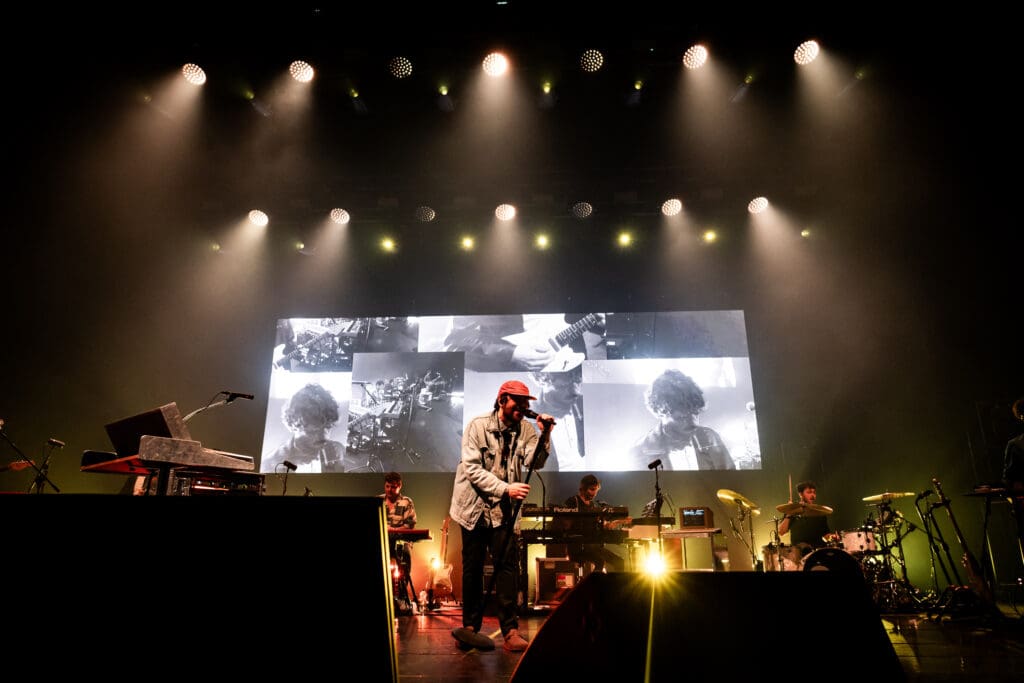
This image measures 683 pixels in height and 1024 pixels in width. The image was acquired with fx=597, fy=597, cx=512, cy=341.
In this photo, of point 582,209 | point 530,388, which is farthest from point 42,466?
point 582,209

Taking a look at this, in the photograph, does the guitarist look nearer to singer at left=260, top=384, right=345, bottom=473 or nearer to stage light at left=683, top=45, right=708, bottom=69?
singer at left=260, top=384, right=345, bottom=473

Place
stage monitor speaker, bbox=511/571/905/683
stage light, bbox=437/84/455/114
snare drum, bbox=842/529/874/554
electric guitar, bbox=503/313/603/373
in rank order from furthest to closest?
electric guitar, bbox=503/313/603/373 < stage light, bbox=437/84/455/114 < snare drum, bbox=842/529/874/554 < stage monitor speaker, bbox=511/571/905/683

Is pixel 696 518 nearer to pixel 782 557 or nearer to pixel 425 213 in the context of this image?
pixel 782 557

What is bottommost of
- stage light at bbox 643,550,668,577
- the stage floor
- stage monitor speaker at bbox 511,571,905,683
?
the stage floor

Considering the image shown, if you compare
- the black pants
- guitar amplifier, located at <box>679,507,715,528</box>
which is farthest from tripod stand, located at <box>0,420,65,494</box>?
guitar amplifier, located at <box>679,507,715,528</box>

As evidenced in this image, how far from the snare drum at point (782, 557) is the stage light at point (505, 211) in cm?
514

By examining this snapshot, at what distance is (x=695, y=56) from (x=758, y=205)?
257cm

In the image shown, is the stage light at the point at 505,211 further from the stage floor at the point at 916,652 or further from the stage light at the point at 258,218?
the stage floor at the point at 916,652

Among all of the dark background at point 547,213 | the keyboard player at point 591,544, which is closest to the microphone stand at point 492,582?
the keyboard player at point 591,544

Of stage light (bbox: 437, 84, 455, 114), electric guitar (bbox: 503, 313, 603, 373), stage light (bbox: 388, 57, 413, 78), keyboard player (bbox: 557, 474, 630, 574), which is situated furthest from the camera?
electric guitar (bbox: 503, 313, 603, 373)

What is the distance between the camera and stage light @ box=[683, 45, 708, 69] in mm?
6227

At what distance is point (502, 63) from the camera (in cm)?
644

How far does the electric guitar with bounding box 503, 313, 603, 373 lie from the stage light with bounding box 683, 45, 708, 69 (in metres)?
3.22

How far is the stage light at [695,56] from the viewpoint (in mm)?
6227
